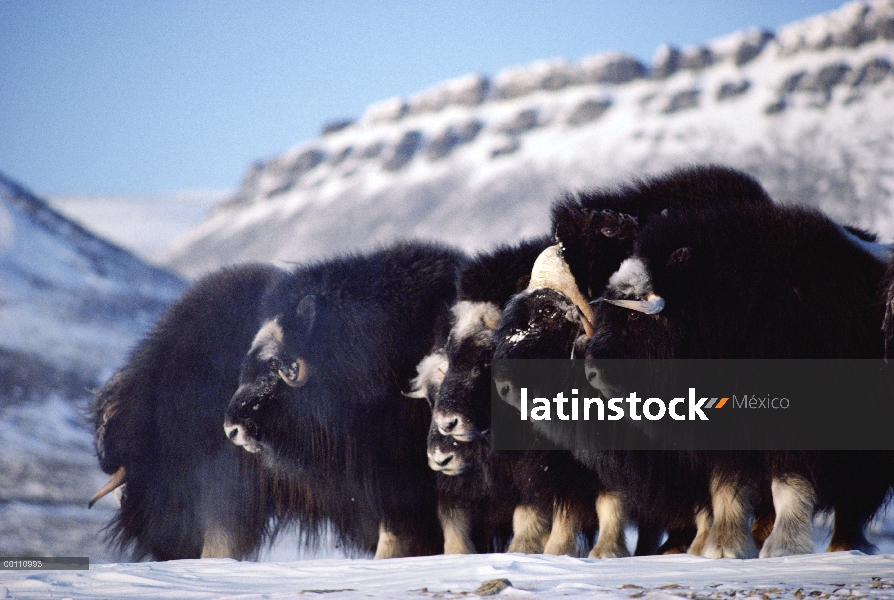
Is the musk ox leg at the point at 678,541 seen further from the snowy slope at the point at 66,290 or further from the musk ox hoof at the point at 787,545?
the snowy slope at the point at 66,290

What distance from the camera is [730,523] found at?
3.33 m

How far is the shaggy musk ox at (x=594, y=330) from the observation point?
12.0ft

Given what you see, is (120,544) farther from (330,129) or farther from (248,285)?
(330,129)

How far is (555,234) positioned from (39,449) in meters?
5.74

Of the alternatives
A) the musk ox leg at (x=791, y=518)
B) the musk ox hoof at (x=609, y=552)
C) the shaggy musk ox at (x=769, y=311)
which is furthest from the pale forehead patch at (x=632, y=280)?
the musk ox hoof at (x=609, y=552)

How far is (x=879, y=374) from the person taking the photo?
3.22 metres

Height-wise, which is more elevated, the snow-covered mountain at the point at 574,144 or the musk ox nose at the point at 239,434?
the snow-covered mountain at the point at 574,144

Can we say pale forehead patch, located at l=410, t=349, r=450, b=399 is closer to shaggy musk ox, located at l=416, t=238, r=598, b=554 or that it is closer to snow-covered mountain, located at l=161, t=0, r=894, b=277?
shaggy musk ox, located at l=416, t=238, r=598, b=554

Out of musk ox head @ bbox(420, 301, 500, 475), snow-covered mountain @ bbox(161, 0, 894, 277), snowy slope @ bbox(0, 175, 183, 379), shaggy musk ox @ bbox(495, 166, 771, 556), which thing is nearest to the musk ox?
musk ox head @ bbox(420, 301, 500, 475)

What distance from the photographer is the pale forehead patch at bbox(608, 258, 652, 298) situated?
3.41m

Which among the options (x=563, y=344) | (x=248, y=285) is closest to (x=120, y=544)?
(x=248, y=285)

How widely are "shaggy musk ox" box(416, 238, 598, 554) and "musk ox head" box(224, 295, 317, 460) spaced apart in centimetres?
56

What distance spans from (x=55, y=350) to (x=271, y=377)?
6.18 metres

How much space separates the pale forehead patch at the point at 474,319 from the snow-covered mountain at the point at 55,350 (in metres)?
3.52
